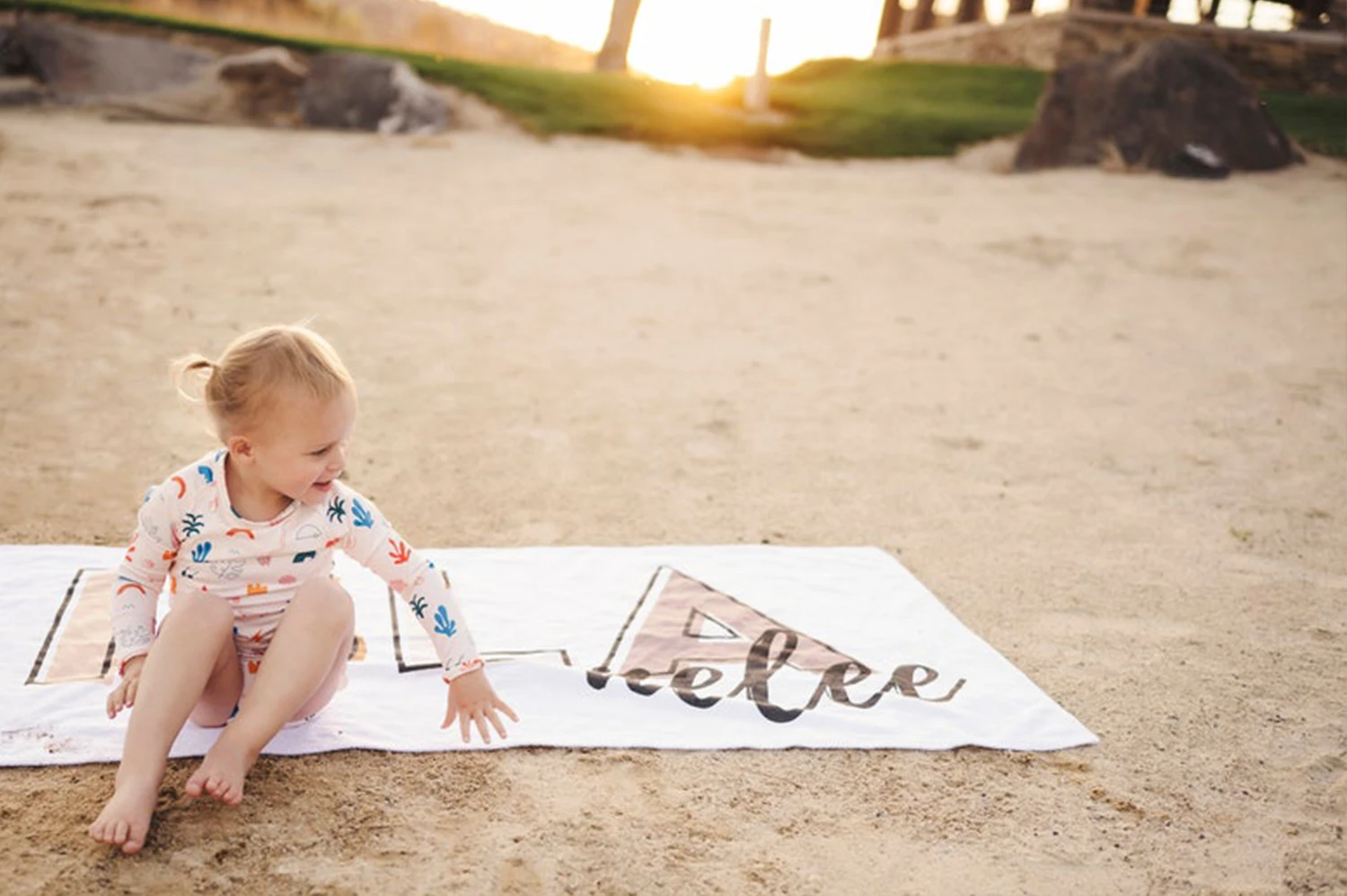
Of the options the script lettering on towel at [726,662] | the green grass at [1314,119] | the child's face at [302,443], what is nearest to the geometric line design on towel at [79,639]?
the child's face at [302,443]

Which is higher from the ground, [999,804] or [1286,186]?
[1286,186]

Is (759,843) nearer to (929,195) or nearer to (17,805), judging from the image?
(17,805)

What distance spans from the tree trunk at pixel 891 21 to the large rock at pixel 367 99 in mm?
12577

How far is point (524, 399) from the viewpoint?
5.33 meters

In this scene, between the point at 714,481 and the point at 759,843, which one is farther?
the point at 714,481

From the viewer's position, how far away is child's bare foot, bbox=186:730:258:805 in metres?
2.05

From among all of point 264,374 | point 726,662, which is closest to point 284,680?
point 264,374

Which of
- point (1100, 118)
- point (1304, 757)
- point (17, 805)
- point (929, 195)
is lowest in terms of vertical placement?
point (17, 805)

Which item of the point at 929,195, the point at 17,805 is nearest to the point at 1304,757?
the point at 17,805

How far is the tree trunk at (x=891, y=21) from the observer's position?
814 inches

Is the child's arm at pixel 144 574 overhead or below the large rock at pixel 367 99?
below

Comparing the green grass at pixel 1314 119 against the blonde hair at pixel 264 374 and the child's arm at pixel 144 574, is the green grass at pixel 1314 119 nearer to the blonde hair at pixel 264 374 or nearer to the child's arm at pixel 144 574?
the blonde hair at pixel 264 374

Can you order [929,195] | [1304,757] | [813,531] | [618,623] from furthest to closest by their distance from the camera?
1. [929,195]
2. [813,531]
3. [618,623]
4. [1304,757]

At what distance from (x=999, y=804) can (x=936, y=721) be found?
31cm
